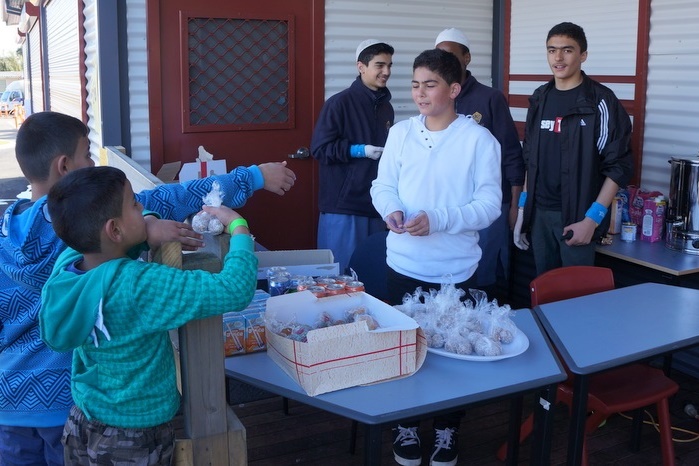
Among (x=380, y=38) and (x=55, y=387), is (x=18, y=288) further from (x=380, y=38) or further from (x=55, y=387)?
(x=380, y=38)

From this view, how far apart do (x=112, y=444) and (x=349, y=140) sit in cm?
306

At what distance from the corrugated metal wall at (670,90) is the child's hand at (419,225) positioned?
→ 8.66ft

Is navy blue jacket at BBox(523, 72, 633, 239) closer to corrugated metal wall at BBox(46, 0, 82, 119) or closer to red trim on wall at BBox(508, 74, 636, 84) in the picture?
red trim on wall at BBox(508, 74, 636, 84)

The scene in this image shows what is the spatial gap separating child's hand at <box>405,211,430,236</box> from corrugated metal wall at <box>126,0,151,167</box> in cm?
280

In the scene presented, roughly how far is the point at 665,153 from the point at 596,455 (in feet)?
7.55

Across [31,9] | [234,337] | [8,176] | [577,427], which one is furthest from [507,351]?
[8,176]

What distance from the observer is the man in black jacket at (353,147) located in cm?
455

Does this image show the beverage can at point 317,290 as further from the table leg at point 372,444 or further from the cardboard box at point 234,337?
the table leg at point 372,444

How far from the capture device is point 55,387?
2.12 m

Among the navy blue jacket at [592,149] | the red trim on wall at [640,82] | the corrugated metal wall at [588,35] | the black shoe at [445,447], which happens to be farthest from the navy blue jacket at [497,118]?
the black shoe at [445,447]

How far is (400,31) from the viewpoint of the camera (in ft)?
18.8

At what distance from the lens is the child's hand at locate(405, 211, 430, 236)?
281 centimetres

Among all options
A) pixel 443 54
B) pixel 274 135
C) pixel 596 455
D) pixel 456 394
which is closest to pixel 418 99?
pixel 443 54

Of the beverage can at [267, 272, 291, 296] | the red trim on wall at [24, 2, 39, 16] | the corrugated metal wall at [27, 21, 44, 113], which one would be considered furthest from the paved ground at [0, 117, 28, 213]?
the beverage can at [267, 272, 291, 296]
